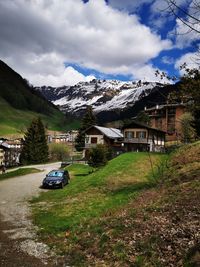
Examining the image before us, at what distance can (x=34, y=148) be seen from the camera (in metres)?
98.0

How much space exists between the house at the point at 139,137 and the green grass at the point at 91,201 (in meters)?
41.5

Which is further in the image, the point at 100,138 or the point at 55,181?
the point at 100,138

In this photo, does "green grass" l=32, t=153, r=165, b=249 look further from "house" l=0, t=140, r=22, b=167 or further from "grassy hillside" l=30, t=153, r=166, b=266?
"house" l=0, t=140, r=22, b=167

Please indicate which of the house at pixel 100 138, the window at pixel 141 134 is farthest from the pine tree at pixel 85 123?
the window at pixel 141 134

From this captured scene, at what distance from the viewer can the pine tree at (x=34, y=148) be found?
97.7m

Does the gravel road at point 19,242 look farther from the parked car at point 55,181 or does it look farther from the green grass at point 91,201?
the parked car at point 55,181

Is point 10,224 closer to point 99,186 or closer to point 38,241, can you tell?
point 38,241

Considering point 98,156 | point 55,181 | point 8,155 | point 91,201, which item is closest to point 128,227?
point 91,201

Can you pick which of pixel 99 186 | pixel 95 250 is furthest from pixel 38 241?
pixel 99 186

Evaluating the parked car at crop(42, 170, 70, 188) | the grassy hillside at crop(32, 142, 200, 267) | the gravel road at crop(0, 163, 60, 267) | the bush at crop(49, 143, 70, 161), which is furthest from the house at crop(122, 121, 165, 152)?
the gravel road at crop(0, 163, 60, 267)

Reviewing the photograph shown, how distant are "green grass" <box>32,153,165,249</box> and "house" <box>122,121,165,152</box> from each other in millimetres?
41455

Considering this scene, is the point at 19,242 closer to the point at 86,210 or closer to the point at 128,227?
the point at 128,227

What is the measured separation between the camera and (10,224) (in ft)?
60.0

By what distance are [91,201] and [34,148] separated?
250 feet
